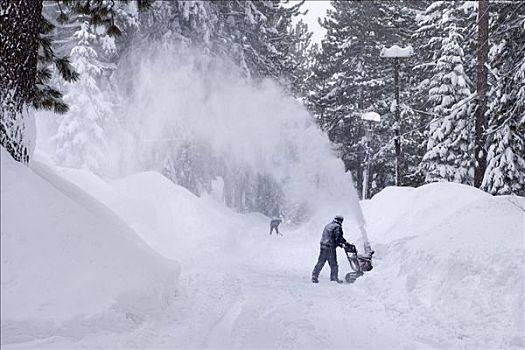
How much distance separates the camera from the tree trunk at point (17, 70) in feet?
17.7

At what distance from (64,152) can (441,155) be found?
16.5 meters

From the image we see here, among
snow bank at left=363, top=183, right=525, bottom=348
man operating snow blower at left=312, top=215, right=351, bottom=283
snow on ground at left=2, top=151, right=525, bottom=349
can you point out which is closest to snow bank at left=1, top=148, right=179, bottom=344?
snow on ground at left=2, top=151, right=525, bottom=349

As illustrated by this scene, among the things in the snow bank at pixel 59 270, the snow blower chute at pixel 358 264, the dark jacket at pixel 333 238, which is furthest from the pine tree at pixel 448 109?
the snow bank at pixel 59 270

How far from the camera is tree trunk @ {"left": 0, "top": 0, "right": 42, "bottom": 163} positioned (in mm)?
5398

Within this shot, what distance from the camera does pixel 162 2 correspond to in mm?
21453

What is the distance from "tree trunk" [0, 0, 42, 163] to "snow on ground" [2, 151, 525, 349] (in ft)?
5.60

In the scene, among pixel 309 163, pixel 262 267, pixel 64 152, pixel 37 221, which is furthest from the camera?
pixel 309 163

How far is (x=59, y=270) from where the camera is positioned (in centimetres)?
479

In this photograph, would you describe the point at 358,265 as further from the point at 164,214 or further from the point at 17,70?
the point at 17,70

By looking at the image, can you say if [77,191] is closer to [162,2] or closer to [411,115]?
[162,2]

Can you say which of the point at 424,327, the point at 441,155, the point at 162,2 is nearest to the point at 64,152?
the point at 162,2

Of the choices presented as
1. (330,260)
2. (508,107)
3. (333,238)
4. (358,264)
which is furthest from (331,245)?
(508,107)

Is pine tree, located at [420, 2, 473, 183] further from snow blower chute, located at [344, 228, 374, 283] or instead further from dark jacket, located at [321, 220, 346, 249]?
dark jacket, located at [321, 220, 346, 249]

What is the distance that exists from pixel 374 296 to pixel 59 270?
18.7 feet
